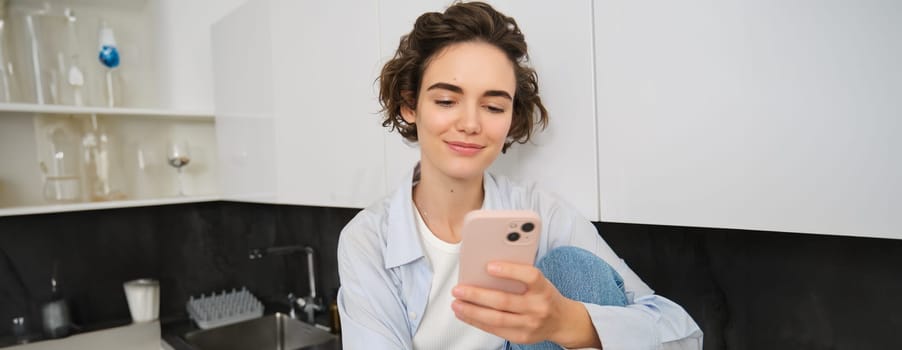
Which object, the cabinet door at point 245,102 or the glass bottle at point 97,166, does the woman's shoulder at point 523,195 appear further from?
the glass bottle at point 97,166

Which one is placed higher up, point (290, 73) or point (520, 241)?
point (290, 73)

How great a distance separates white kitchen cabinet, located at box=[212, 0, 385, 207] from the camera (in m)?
1.15

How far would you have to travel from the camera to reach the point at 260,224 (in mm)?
2137

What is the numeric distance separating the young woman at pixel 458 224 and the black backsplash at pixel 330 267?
9.2 inches

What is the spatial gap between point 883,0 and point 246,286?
219 cm

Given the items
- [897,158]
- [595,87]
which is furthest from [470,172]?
[897,158]

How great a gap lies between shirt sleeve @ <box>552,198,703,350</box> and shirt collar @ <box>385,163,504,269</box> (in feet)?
0.43

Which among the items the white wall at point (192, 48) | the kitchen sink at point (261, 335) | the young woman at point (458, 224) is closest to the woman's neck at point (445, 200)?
the young woman at point (458, 224)

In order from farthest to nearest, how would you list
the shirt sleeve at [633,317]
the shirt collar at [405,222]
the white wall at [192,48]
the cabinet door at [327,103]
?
the white wall at [192,48]
the cabinet door at [327,103]
the shirt collar at [405,222]
the shirt sleeve at [633,317]

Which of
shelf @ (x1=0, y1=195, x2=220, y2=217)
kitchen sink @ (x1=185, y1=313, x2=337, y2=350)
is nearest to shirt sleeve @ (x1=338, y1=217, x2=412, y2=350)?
kitchen sink @ (x1=185, y1=313, x2=337, y2=350)

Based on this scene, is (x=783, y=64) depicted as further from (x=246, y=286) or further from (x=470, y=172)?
(x=246, y=286)

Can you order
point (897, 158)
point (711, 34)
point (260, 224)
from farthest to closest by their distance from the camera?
point (260, 224) < point (711, 34) < point (897, 158)

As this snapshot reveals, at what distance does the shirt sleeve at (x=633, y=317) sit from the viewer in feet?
2.05

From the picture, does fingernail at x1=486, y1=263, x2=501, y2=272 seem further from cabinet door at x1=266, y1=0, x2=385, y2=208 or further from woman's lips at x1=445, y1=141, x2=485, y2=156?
cabinet door at x1=266, y1=0, x2=385, y2=208
